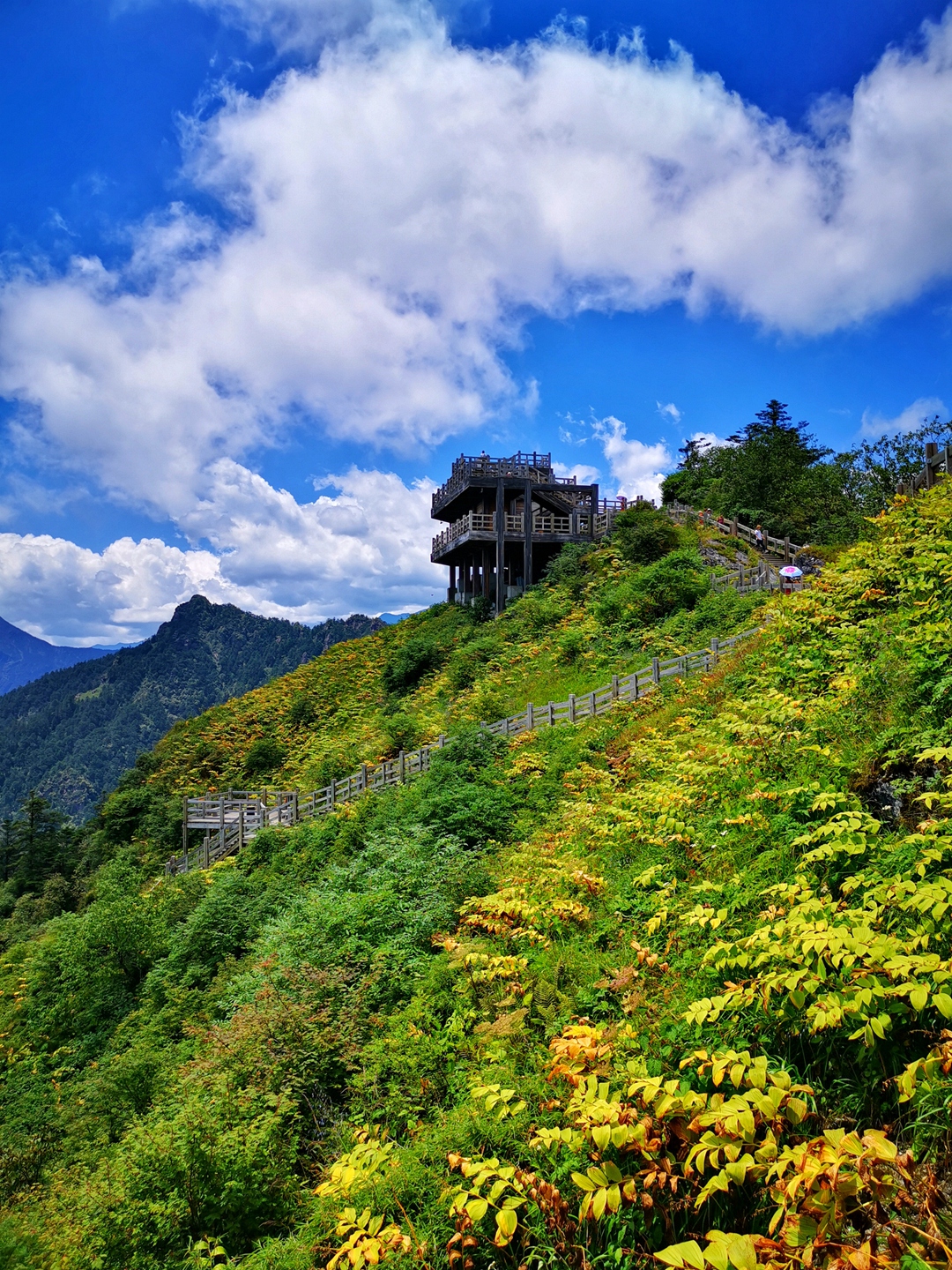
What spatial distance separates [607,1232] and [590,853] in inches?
233

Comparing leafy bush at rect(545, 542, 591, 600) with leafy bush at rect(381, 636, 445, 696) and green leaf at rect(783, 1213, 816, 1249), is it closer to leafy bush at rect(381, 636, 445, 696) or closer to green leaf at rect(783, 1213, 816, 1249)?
leafy bush at rect(381, 636, 445, 696)

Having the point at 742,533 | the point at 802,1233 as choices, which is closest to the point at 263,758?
the point at 742,533

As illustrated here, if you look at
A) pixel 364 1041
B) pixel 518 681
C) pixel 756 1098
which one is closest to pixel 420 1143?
pixel 364 1041

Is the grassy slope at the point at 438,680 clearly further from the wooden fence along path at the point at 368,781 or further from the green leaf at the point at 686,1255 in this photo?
the green leaf at the point at 686,1255

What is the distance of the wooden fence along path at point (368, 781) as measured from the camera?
712 inches

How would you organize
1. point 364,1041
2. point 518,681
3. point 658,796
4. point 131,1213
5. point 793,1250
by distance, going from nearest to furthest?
point 793,1250 < point 131,1213 < point 364,1041 < point 658,796 < point 518,681

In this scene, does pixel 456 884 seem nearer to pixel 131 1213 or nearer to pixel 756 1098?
pixel 131 1213

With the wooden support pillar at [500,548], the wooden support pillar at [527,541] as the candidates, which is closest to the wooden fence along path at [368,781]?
the wooden support pillar at [500,548]

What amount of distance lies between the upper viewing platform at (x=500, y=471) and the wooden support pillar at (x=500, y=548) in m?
1.30

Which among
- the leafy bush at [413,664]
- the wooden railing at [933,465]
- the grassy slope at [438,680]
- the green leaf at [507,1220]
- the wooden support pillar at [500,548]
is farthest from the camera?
the wooden support pillar at [500,548]

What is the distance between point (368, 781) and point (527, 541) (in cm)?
2022

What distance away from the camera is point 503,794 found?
1485cm

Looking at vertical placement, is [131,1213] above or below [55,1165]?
above

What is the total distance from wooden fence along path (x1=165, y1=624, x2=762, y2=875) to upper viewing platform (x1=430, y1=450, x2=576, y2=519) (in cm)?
1927
